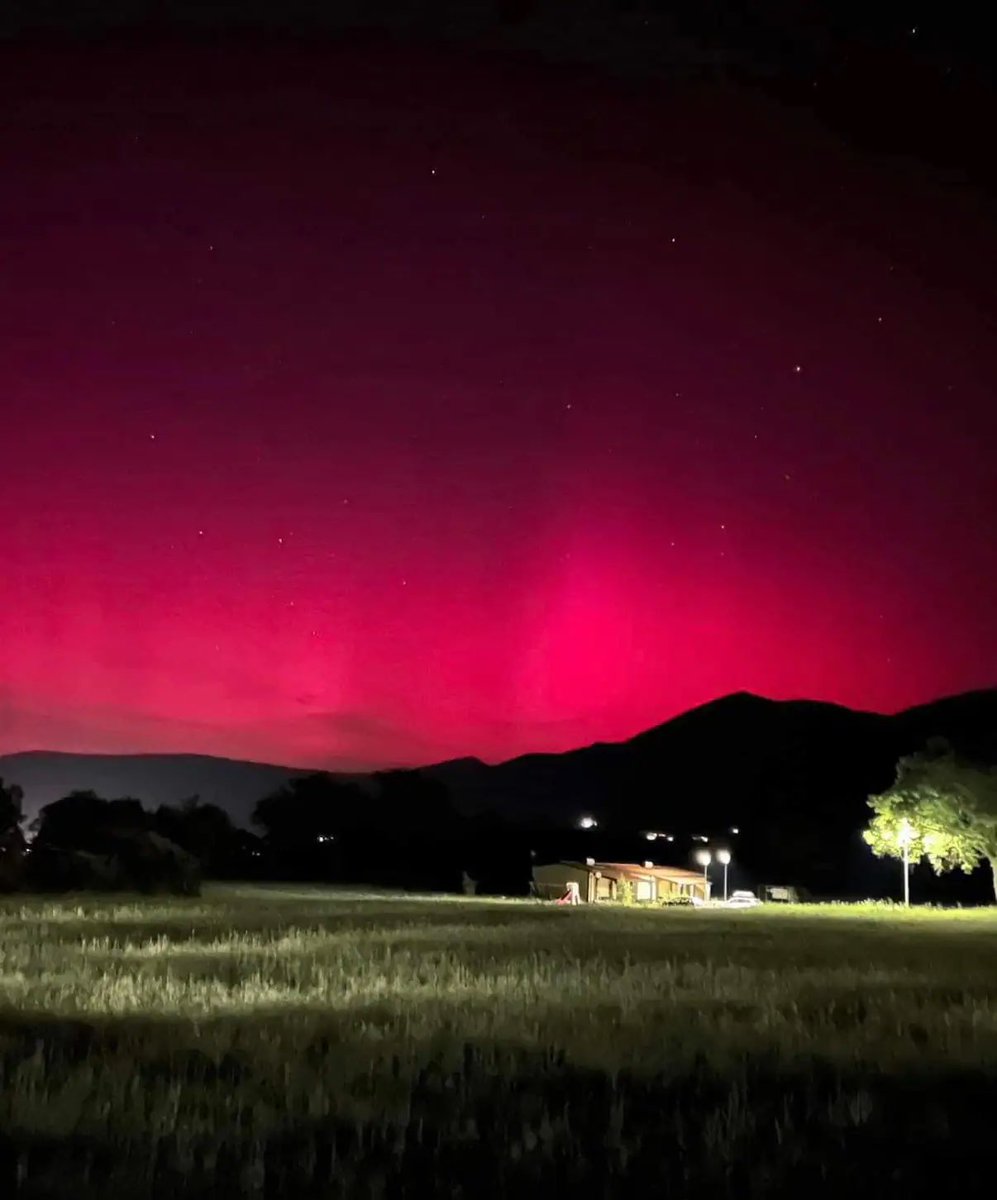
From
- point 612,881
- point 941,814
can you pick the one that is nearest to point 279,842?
point 612,881

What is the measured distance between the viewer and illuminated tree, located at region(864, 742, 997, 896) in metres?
63.6

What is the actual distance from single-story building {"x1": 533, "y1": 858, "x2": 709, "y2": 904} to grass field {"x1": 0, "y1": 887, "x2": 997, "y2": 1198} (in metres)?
54.5

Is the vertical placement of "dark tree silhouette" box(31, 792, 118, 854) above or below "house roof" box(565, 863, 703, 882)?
above

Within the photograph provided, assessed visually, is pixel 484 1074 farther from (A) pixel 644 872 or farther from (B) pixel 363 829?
(B) pixel 363 829

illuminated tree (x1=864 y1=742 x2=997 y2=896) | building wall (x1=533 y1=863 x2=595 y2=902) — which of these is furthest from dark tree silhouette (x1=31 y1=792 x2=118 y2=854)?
illuminated tree (x1=864 y1=742 x2=997 y2=896)

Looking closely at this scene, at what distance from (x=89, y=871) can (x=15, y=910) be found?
1888 cm

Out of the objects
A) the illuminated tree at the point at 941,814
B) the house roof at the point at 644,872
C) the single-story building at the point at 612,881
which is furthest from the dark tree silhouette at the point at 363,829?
the illuminated tree at the point at 941,814

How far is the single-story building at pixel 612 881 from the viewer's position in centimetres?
7975

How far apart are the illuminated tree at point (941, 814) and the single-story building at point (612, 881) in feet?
56.1

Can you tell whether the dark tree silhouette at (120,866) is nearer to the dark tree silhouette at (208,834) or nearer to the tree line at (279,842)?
the tree line at (279,842)

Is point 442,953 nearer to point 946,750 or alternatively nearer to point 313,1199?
point 313,1199

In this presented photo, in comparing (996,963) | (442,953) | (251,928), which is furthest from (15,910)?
(996,963)

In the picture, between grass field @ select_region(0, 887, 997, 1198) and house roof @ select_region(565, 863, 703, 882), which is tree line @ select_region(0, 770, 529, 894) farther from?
grass field @ select_region(0, 887, 997, 1198)

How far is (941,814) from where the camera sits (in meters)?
64.2
